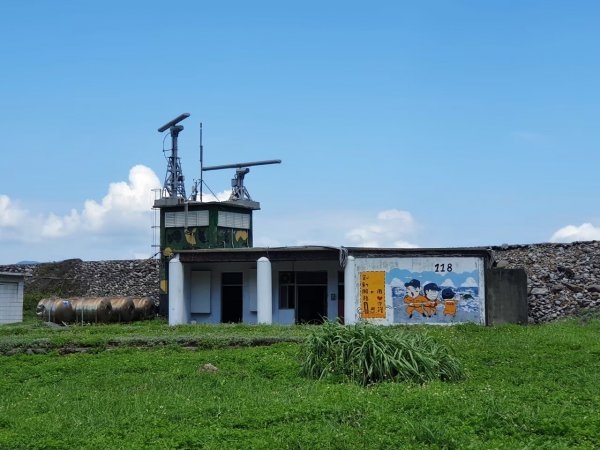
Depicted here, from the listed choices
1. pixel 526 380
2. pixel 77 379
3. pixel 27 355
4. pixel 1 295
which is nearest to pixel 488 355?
pixel 526 380

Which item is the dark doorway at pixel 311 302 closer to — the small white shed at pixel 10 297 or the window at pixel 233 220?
the window at pixel 233 220

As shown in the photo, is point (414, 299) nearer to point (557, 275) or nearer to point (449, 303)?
point (449, 303)

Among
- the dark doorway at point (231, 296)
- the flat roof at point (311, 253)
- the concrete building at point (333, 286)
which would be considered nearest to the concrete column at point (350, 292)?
the concrete building at point (333, 286)

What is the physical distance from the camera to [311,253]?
87.8 feet

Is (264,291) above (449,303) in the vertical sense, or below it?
above

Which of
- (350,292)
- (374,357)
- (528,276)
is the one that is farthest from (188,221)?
(374,357)

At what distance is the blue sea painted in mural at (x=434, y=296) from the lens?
83.3ft

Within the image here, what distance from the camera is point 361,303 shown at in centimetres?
2608

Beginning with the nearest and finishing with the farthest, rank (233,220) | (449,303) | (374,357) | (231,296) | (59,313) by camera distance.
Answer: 1. (374,357)
2. (449,303)
3. (231,296)
4. (59,313)
5. (233,220)

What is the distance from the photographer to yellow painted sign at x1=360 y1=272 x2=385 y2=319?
26.0 metres

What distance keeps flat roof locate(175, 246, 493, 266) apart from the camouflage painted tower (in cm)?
321

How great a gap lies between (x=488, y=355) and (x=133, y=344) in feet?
29.8

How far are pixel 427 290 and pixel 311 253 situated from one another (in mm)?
4193

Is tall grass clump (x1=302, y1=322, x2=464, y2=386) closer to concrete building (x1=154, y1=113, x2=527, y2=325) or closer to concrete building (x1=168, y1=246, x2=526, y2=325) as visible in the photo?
concrete building (x1=154, y1=113, x2=527, y2=325)
